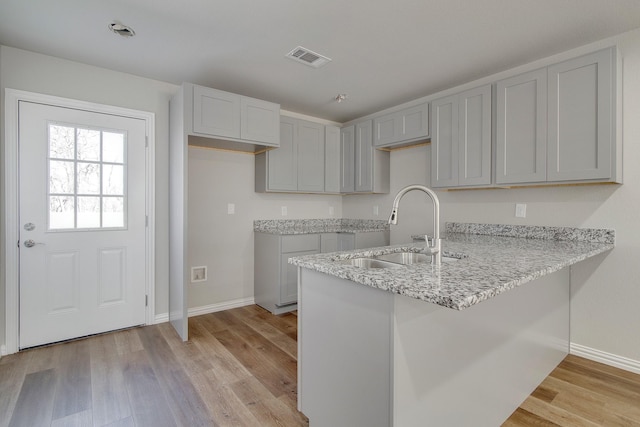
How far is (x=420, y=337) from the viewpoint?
1.22 meters

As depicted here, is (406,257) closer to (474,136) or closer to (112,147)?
(474,136)

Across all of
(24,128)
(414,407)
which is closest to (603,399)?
(414,407)

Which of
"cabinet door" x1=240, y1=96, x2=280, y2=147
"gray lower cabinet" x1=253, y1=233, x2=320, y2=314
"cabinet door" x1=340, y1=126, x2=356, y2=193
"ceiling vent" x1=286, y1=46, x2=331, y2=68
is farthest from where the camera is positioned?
"cabinet door" x1=340, y1=126, x2=356, y2=193

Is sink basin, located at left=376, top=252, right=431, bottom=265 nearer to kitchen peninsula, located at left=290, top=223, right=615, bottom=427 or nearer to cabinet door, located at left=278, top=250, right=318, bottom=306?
kitchen peninsula, located at left=290, top=223, right=615, bottom=427

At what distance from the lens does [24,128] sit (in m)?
2.50

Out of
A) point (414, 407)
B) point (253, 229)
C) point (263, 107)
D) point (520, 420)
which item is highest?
point (263, 107)

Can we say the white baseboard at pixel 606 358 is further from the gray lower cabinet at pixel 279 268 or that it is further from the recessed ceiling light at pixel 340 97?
the recessed ceiling light at pixel 340 97

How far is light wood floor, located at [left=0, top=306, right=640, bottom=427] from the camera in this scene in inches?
68.9

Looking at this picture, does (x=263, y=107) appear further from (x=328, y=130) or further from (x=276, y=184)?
(x=328, y=130)

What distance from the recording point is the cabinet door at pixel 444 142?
290 centimetres

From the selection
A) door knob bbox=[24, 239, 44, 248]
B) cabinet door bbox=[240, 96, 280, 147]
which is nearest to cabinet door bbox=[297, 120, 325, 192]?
cabinet door bbox=[240, 96, 280, 147]

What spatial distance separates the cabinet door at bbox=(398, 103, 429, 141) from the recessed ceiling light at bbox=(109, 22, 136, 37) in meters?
2.58

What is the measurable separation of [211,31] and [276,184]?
179 centimetres

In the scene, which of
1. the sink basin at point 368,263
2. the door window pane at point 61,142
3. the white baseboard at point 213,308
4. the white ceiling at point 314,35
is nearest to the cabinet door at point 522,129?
the white ceiling at point 314,35
